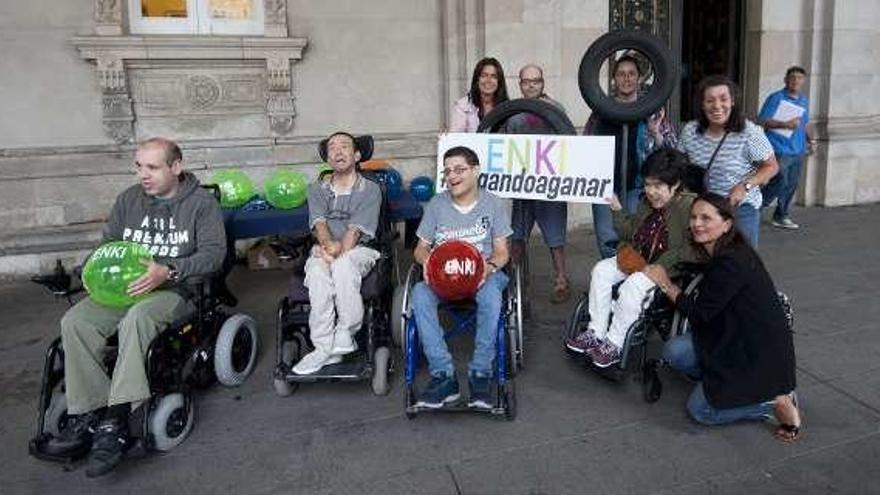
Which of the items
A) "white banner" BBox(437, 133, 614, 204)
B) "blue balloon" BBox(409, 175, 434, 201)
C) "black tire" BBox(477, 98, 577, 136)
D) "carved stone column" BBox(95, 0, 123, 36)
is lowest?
"blue balloon" BBox(409, 175, 434, 201)

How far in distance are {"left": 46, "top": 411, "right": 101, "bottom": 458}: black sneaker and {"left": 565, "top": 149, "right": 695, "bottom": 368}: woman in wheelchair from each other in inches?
87.3

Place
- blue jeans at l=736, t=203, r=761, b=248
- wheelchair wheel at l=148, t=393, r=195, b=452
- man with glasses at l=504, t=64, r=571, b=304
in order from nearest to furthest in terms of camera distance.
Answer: wheelchair wheel at l=148, t=393, r=195, b=452 < blue jeans at l=736, t=203, r=761, b=248 < man with glasses at l=504, t=64, r=571, b=304

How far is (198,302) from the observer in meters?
3.46

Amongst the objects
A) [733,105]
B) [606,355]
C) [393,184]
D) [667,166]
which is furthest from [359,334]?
[733,105]

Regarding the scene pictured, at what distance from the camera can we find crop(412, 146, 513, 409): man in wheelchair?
3.30 meters

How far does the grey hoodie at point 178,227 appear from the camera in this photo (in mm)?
3443

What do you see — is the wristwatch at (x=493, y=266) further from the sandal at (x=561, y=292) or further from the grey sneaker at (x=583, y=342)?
the sandal at (x=561, y=292)

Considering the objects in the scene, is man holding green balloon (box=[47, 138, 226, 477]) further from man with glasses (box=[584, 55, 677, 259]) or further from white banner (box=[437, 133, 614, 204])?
man with glasses (box=[584, 55, 677, 259])

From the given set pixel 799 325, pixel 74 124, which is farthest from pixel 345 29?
pixel 799 325

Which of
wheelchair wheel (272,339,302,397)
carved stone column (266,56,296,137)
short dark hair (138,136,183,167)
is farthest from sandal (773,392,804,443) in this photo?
carved stone column (266,56,296,137)

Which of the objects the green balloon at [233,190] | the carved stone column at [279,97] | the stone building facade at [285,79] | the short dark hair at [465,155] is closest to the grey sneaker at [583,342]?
the short dark hair at [465,155]

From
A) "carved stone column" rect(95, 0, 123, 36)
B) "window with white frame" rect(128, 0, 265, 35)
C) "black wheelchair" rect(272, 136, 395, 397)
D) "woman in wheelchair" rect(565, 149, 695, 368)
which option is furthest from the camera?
"window with white frame" rect(128, 0, 265, 35)

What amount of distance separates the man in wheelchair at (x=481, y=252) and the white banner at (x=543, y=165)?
1.49 ft

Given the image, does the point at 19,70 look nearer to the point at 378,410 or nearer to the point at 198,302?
the point at 198,302
